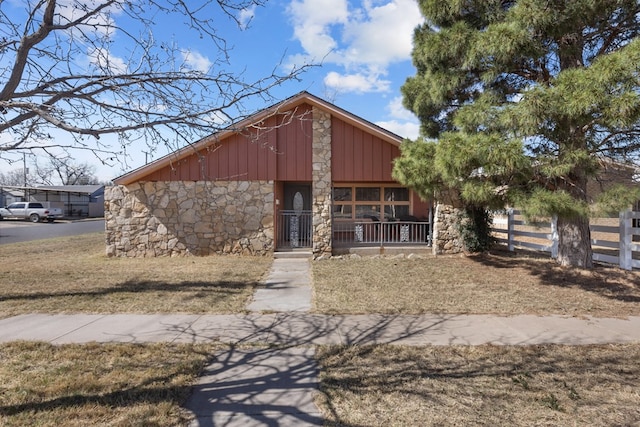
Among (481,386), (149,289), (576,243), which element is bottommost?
(481,386)

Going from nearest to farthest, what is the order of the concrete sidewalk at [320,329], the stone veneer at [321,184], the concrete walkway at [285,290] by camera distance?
the concrete sidewalk at [320,329] → the concrete walkway at [285,290] → the stone veneer at [321,184]

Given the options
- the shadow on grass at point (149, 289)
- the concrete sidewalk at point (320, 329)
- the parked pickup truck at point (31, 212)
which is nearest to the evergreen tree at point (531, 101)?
the concrete sidewalk at point (320, 329)

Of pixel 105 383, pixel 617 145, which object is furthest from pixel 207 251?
pixel 617 145

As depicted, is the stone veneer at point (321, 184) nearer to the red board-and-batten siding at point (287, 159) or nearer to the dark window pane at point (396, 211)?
the red board-and-batten siding at point (287, 159)

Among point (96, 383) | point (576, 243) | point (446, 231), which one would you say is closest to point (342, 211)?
point (446, 231)

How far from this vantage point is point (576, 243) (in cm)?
883

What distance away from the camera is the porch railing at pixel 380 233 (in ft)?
42.1

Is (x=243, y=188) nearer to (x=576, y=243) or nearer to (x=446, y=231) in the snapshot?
(x=446, y=231)

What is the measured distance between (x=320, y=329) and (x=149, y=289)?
13.1 ft

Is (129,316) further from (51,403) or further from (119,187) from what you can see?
(119,187)

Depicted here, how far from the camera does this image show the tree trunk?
8695 mm

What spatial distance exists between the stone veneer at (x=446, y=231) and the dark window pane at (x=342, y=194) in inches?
126

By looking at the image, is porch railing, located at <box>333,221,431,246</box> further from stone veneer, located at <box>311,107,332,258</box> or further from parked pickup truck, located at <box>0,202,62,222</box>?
parked pickup truck, located at <box>0,202,62,222</box>

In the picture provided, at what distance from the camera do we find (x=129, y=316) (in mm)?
5730
